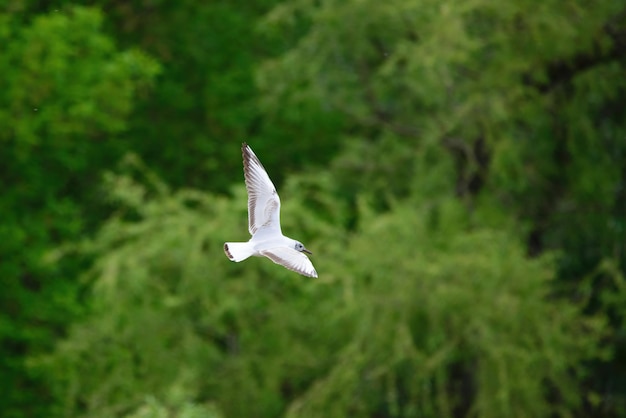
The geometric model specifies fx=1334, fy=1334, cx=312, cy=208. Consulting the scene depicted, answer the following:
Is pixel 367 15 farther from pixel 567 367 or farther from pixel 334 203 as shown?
pixel 567 367

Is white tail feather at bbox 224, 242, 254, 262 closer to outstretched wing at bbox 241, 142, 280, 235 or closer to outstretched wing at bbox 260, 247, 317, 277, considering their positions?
outstretched wing at bbox 260, 247, 317, 277

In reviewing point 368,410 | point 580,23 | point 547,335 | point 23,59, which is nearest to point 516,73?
point 580,23

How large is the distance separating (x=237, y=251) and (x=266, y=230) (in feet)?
1.81

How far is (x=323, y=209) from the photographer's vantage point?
16.0 m

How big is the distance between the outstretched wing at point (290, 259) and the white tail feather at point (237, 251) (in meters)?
0.14

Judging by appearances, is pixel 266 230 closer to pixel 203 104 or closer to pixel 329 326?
pixel 329 326

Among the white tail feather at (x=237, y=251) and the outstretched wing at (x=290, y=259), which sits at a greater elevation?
the outstretched wing at (x=290, y=259)

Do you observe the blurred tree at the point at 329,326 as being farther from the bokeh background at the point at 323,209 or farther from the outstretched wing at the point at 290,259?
the outstretched wing at the point at 290,259

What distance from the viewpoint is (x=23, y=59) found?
16.2 metres

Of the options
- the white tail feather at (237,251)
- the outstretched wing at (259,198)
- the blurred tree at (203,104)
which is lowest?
the white tail feather at (237,251)

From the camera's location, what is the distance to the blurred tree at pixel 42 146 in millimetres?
16109

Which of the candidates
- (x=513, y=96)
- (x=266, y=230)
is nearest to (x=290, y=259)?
(x=266, y=230)

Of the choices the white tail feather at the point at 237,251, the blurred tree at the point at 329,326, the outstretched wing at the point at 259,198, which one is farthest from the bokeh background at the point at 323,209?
the white tail feather at the point at 237,251

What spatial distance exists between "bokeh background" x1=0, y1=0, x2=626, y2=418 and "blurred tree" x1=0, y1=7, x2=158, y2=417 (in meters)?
0.04
